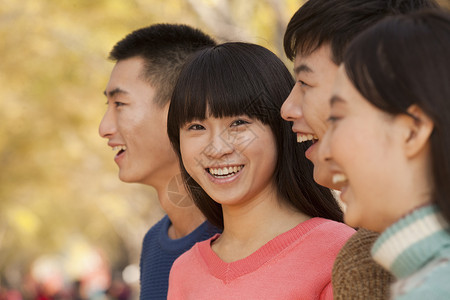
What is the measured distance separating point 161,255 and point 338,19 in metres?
1.92

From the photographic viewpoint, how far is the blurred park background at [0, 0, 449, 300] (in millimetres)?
6730

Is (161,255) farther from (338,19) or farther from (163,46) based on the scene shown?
(338,19)

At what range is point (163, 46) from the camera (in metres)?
4.35

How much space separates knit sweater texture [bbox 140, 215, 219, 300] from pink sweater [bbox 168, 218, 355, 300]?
732 millimetres

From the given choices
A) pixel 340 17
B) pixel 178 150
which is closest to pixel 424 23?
pixel 340 17

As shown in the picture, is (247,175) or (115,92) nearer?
(247,175)

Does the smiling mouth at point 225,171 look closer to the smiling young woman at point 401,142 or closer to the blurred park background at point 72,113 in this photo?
the smiling young woman at point 401,142

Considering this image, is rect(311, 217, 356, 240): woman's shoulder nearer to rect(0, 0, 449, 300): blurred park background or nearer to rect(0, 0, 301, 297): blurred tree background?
rect(0, 0, 449, 300): blurred park background

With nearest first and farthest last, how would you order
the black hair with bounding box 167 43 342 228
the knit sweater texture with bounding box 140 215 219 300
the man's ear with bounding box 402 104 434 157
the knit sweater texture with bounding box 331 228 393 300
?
the man's ear with bounding box 402 104 434 157
the knit sweater texture with bounding box 331 228 393 300
the black hair with bounding box 167 43 342 228
the knit sweater texture with bounding box 140 215 219 300

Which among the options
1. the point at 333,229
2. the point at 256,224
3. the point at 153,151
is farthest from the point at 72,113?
the point at 333,229

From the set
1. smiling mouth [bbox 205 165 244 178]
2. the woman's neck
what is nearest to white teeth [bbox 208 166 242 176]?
smiling mouth [bbox 205 165 244 178]

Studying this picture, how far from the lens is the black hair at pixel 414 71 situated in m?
1.72

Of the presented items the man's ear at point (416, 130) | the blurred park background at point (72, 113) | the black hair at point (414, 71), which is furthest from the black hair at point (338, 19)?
the blurred park background at point (72, 113)

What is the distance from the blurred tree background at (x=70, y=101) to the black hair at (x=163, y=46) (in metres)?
1.20
